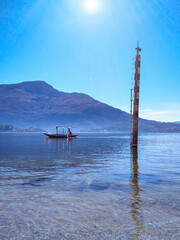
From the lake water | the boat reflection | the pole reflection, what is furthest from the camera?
the boat reflection

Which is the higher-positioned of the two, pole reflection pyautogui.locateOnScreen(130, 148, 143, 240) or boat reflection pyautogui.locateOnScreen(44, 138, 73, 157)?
pole reflection pyautogui.locateOnScreen(130, 148, 143, 240)

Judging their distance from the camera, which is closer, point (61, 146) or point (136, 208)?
point (136, 208)

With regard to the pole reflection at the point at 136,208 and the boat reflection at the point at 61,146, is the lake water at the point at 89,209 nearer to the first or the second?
the pole reflection at the point at 136,208

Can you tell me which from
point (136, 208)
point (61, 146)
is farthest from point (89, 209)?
point (61, 146)

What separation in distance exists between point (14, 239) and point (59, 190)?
3739 millimetres

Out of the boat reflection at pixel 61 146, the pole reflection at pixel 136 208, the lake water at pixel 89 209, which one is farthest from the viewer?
the boat reflection at pixel 61 146

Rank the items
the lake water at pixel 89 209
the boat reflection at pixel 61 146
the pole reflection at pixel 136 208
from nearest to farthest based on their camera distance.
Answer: the lake water at pixel 89 209
the pole reflection at pixel 136 208
the boat reflection at pixel 61 146

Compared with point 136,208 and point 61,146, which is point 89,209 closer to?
point 136,208

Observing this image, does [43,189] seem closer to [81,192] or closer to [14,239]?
[81,192]

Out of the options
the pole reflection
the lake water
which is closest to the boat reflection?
the lake water

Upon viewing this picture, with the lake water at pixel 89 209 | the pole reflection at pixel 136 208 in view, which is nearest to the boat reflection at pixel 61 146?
the lake water at pixel 89 209

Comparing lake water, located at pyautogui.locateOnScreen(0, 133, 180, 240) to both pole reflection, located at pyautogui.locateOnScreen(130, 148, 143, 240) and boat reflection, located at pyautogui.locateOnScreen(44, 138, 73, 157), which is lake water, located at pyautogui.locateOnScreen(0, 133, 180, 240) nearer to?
pole reflection, located at pyautogui.locateOnScreen(130, 148, 143, 240)

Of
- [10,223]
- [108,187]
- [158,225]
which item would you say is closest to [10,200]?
[10,223]

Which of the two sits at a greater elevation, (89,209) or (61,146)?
(89,209)
